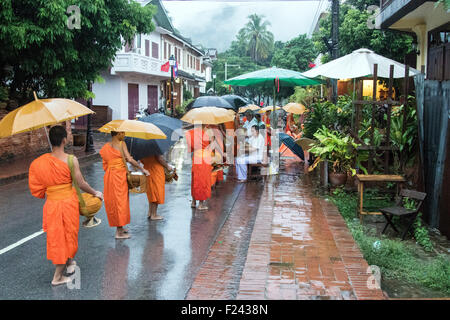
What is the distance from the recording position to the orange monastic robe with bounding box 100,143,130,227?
20.0 feet

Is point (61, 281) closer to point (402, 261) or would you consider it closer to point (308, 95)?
point (402, 261)

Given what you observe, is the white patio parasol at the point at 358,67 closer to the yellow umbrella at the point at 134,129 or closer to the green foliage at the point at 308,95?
the yellow umbrella at the point at 134,129

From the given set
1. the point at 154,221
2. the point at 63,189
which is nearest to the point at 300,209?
the point at 154,221

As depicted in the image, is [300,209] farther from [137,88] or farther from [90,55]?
[137,88]

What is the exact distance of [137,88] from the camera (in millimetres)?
30516

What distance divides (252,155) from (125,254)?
5.70 meters

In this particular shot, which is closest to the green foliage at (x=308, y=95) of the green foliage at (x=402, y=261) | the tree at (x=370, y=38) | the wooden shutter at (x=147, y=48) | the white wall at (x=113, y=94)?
the tree at (x=370, y=38)

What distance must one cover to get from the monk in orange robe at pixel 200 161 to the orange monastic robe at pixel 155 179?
0.90m

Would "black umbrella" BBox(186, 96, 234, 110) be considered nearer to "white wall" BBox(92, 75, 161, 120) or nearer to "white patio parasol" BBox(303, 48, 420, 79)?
"white patio parasol" BBox(303, 48, 420, 79)

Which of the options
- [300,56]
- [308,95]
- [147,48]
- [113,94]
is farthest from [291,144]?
[300,56]

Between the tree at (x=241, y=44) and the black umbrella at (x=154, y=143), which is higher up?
the tree at (x=241, y=44)

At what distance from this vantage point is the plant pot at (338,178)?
8766mm

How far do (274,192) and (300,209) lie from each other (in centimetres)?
151

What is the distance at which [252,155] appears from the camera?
36.0 feet
